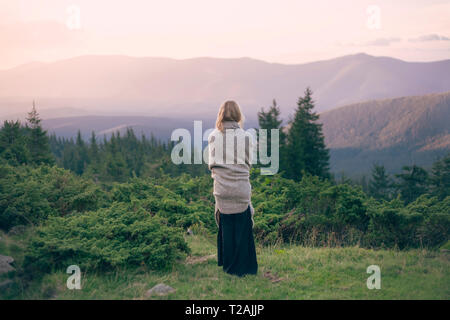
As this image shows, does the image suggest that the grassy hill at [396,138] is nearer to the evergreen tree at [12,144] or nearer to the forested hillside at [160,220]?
the evergreen tree at [12,144]

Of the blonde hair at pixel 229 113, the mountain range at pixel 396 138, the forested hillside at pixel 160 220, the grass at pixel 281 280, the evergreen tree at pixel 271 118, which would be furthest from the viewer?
the mountain range at pixel 396 138

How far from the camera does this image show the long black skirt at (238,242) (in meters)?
5.99

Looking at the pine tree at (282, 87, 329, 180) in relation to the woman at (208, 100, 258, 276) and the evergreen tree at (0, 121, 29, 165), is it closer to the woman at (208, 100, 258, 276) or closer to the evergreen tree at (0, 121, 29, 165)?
the evergreen tree at (0, 121, 29, 165)

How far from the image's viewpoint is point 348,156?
575 ft

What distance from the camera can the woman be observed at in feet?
18.8

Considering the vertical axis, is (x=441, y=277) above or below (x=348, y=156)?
above

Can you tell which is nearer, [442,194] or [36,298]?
[36,298]

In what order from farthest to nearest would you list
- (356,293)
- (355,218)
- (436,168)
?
(436,168) → (355,218) → (356,293)

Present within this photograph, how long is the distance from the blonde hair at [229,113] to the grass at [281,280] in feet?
7.91

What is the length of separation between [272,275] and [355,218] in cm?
455

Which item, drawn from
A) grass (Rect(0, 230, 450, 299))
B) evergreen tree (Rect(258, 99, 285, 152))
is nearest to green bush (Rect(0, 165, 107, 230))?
grass (Rect(0, 230, 450, 299))

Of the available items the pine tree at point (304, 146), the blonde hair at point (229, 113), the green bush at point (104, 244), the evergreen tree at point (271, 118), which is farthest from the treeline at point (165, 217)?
the evergreen tree at point (271, 118)
